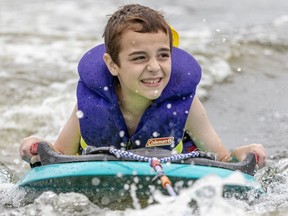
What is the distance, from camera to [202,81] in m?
8.76

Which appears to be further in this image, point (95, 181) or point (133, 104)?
point (133, 104)

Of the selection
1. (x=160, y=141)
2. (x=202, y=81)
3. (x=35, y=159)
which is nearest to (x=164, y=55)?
(x=160, y=141)

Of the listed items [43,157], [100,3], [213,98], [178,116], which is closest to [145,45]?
[178,116]

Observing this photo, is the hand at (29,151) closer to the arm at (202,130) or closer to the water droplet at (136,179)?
the water droplet at (136,179)

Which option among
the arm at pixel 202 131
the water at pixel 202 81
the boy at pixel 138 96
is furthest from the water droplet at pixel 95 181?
the arm at pixel 202 131

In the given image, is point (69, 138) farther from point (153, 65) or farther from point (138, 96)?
point (153, 65)

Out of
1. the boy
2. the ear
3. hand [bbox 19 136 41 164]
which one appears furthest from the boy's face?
hand [bbox 19 136 41 164]

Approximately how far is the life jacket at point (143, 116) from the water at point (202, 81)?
0.56 m

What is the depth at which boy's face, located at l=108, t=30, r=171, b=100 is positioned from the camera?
418 cm

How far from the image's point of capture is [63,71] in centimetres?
909

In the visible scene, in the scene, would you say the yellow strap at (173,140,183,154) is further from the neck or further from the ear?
the ear

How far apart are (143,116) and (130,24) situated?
0.54m

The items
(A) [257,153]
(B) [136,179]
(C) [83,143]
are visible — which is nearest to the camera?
(B) [136,179]

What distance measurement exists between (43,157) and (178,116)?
801mm
